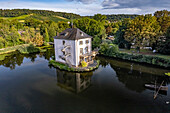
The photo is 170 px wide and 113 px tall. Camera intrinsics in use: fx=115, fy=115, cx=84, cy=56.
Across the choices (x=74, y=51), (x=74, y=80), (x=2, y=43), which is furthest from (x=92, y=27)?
(x=2, y=43)

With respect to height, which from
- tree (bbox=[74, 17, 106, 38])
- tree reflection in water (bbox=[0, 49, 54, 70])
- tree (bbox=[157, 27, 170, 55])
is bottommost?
tree reflection in water (bbox=[0, 49, 54, 70])

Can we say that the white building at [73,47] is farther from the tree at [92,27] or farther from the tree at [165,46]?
the tree at [92,27]

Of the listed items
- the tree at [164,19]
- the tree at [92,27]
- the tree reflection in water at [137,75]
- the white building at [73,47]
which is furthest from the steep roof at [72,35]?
the tree at [164,19]

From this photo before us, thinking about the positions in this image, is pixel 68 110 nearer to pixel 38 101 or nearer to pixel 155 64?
pixel 38 101

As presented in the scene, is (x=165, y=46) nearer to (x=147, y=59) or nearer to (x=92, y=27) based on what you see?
(x=147, y=59)

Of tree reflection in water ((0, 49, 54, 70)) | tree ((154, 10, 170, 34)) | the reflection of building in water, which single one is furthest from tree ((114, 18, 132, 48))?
tree reflection in water ((0, 49, 54, 70))

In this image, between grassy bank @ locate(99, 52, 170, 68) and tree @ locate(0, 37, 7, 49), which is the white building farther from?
tree @ locate(0, 37, 7, 49)
